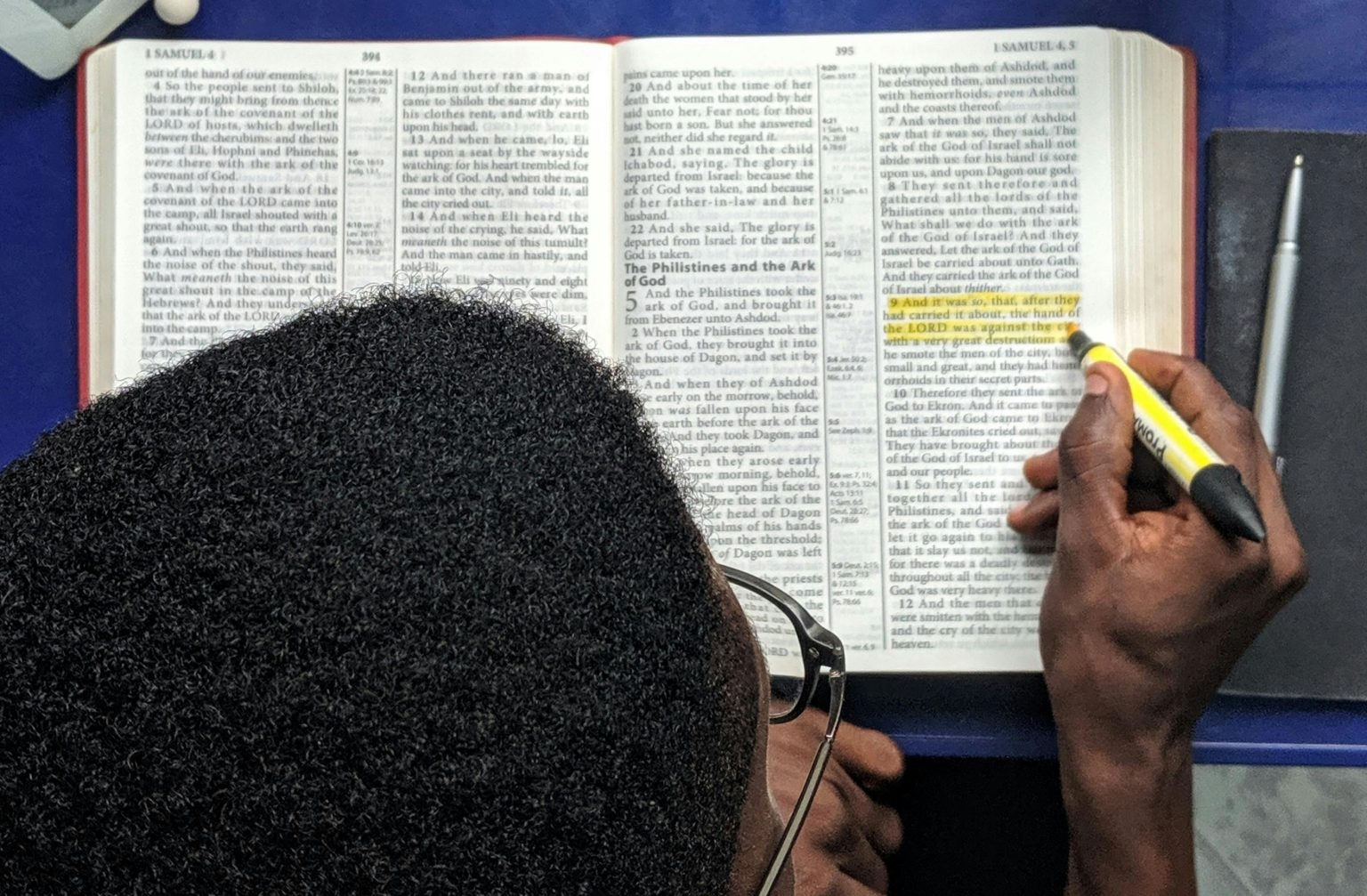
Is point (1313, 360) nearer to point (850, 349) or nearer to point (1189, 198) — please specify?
point (1189, 198)

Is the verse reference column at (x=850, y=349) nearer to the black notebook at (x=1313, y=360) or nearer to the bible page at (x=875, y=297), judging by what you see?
the bible page at (x=875, y=297)

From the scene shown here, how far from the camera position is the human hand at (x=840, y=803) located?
1.70 ft

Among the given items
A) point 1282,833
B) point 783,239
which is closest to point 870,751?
point 783,239

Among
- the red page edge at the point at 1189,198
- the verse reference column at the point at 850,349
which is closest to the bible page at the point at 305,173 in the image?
the verse reference column at the point at 850,349

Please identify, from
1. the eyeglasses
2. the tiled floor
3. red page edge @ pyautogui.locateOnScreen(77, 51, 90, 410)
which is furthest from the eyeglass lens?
the tiled floor

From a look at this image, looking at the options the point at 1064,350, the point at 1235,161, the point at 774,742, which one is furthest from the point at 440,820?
the point at 1235,161

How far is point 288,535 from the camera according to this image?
0.24 meters

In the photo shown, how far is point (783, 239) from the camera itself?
576 millimetres

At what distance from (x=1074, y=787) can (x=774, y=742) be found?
16 centimetres

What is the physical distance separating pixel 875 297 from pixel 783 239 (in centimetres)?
6

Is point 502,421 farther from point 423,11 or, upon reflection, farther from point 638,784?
→ point 423,11

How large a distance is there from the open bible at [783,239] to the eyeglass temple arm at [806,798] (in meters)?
0.12

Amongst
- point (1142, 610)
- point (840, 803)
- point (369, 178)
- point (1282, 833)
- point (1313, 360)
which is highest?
point (369, 178)

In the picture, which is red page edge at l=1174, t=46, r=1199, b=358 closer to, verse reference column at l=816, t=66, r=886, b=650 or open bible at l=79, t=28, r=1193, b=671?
open bible at l=79, t=28, r=1193, b=671
